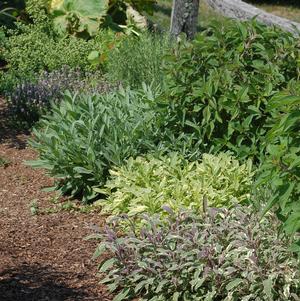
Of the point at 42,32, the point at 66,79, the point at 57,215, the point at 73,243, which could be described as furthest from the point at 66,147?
the point at 42,32

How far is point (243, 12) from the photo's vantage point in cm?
1510

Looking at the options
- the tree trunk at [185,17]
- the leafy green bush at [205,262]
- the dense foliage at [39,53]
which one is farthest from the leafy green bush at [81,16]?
the leafy green bush at [205,262]

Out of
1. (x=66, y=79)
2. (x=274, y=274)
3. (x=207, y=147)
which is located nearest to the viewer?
(x=274, y=274)

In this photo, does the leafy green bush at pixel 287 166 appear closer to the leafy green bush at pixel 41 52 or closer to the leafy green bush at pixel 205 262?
the leafy green bush at pixel 205 262

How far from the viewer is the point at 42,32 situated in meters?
10.7

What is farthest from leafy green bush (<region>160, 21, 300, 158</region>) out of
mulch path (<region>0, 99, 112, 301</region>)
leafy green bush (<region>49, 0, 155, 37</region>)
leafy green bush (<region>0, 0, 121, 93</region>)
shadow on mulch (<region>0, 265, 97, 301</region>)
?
leafy green bush (<region>49, 0, 155, 37</region>)

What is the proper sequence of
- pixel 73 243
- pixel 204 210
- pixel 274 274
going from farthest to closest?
1. pixel 73 243
2. pixel 204 210
3. pixel 274 274

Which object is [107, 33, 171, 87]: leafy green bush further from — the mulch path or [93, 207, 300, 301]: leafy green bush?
[93, 207, 300, 301]: leafy green bush

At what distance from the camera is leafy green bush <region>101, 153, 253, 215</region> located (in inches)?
229

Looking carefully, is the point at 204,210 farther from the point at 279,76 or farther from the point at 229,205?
the point at 279,76

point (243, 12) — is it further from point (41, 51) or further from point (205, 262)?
point (205, 262)

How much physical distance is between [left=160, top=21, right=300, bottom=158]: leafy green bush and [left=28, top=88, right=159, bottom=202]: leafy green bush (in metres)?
0.25

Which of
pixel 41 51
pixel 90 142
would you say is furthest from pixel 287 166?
pixel 41 51

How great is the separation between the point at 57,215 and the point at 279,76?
1.90 meters
